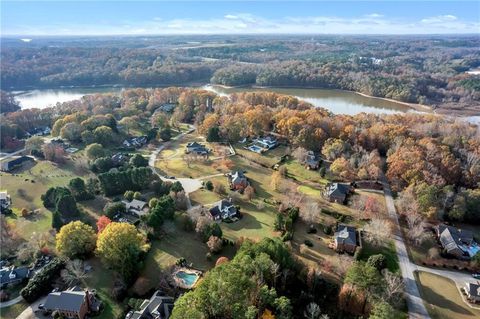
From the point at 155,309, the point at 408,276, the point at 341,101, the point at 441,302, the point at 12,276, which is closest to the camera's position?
the point at 155,309

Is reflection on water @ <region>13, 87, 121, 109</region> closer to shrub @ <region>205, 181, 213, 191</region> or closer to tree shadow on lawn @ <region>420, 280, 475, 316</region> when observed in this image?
shrub @ <region>205, 181, 213, 191</region>

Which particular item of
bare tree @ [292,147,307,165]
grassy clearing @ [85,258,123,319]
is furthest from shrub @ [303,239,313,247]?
bare tree @ [292,147,307,165]

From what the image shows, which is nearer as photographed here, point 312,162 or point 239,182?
point 239,182

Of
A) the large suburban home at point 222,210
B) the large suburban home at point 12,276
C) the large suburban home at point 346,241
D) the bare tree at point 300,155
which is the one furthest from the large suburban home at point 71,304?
the bare tree at point 300,155

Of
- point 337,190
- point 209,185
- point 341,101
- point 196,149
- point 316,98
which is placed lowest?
point 209,185

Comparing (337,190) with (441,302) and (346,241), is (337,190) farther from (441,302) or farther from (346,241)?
(441,302)

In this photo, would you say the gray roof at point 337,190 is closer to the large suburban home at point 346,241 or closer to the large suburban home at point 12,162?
the large suburban home at point 346,241

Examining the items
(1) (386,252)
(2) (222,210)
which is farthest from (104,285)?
(1) (386,252)
